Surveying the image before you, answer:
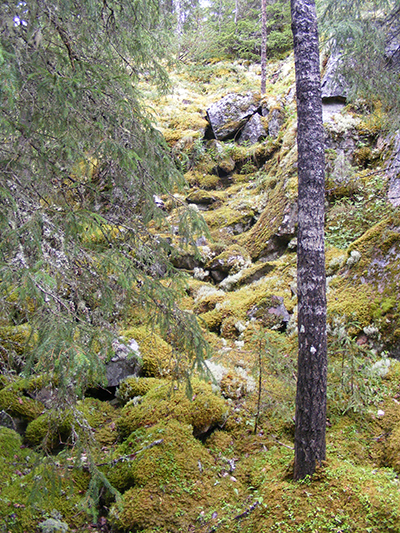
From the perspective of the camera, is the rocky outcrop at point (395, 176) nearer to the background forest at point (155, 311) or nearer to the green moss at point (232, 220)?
the background forest at point (155, 311)

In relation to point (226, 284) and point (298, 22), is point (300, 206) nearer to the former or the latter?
point (298, 22)

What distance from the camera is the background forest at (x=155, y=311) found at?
2715 mm

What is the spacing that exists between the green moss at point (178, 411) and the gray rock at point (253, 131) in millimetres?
10300

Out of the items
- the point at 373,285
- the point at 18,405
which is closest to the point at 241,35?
the point at 373,285

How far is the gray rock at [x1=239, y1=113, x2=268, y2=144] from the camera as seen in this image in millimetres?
12727

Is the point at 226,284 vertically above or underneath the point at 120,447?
above

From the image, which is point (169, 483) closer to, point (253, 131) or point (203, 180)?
point (203, 180)

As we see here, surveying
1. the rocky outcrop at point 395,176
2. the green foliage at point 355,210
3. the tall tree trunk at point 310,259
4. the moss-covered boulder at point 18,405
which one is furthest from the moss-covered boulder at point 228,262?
the moss-covered boulder at point 18,405

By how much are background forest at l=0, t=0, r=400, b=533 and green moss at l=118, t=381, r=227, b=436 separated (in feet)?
0.09

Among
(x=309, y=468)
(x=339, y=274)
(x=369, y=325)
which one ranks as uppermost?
(x=339, y=274)

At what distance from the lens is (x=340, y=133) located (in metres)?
8.99

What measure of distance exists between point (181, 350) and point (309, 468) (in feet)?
6.01

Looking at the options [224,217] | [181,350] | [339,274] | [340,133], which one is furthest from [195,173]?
[181,350]

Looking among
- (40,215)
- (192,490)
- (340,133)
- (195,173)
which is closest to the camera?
(40,215)
